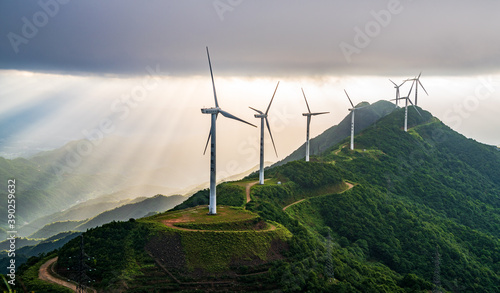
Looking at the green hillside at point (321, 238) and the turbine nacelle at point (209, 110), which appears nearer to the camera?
the green hillside at point (321, 238)

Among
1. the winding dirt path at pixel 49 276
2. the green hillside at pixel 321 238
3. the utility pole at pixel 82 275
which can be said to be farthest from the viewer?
the green hillside at pixel 321 238

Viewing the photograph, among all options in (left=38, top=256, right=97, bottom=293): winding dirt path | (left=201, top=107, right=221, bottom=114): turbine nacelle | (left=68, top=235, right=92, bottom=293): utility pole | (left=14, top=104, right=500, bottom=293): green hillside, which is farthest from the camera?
(left=201, top=107, right=221, bottom=114): turbine nacelle

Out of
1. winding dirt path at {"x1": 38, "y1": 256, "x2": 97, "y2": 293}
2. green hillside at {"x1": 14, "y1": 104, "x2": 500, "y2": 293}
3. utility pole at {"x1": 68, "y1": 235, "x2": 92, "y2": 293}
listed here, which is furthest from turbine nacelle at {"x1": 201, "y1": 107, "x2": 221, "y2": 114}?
winding dirt path at {"x1": 38, "y1": 256, "x2": 97, "y2": 293}

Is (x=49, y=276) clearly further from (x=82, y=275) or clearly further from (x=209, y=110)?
(x=209, y=110)

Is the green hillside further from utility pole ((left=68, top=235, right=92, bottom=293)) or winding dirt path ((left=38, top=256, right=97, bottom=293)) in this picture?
winding dirt path ((left=38, top=256, right=97, bottom=293))

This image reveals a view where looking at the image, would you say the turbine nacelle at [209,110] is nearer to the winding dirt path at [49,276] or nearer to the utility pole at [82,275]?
the utility pole at [82,275]

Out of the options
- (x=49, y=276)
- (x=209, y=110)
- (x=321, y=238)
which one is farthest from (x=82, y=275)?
(x=321, y=238)

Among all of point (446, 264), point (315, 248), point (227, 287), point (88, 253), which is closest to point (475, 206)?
point (446, 264)

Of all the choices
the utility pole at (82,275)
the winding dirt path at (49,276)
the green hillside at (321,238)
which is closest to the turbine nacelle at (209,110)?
the green hillside at (321,238)
